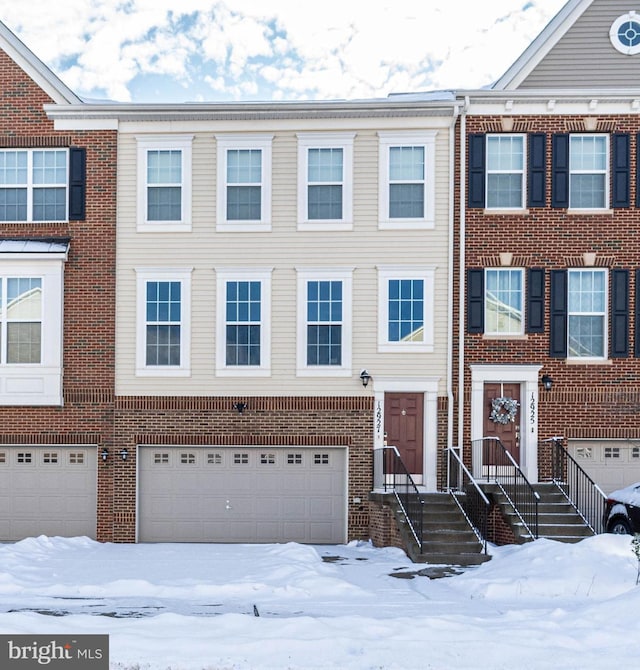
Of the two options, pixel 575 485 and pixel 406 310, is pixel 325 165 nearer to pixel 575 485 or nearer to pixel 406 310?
pixel 406 310

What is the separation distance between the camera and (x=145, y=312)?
1653 cm

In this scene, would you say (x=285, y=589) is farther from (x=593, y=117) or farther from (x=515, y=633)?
(x=593, y=117)

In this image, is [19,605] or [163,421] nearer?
[19,605]

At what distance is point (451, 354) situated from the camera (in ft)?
53.2

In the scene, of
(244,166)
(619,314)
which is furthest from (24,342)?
(619,314)

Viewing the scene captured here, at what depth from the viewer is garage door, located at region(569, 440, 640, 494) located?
1633 centimetres

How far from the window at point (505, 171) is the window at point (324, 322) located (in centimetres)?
342

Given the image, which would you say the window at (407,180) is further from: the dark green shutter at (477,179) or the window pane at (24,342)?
the window pane at (24,342)

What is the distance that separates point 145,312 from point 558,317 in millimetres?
8428

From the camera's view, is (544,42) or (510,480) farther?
(544,42)

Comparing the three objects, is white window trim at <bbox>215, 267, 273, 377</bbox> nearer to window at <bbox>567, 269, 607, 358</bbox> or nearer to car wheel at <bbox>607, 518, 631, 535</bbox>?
window at <bbox>567, 269, 607, 358</bbox>

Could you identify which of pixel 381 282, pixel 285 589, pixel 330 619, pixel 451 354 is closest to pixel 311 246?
pixel 381 282

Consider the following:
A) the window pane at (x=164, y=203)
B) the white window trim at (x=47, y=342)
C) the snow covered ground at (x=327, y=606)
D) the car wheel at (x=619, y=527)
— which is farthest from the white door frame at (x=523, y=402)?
Result: the white window trim at (x=47, y=342)

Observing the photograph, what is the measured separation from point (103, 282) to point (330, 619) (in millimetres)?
9517
